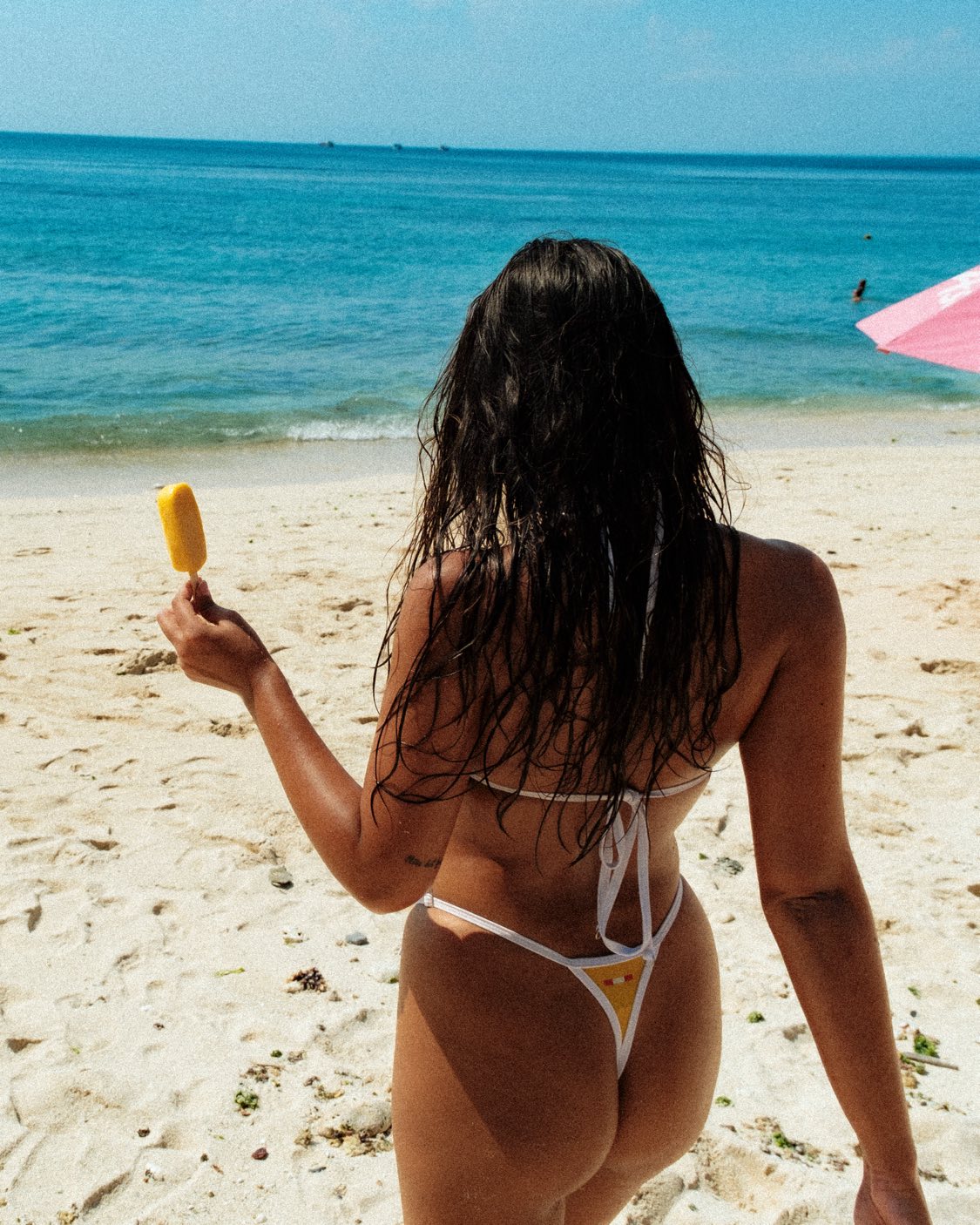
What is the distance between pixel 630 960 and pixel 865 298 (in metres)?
26.8

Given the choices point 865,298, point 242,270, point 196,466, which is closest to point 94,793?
point 196,466

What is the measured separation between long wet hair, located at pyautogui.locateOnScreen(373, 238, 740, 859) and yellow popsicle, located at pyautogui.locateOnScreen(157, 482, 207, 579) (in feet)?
1.79

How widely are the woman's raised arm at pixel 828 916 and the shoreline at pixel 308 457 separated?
24.2ft

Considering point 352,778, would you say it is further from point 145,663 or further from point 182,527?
point 145,663

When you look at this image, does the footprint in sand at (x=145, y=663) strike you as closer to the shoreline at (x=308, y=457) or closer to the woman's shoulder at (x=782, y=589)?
the woman's shoulder at (x=782, y=589)

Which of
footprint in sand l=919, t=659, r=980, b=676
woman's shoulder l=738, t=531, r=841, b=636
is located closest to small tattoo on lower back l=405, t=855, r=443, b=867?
woman's shoulder l=738, t=531, r=841, b=636

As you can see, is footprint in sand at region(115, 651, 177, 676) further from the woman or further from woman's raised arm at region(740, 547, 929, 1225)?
woman's raised arm at region(740, 547, 929, 1225)

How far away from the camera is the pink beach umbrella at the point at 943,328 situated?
4738 millimetres

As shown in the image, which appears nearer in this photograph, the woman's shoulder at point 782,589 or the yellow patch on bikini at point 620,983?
the woman's shoulder at point 782,589

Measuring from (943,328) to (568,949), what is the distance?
4.35 m

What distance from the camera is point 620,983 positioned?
4.70ft

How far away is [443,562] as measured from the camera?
1.19 meters

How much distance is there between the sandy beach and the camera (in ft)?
8.21

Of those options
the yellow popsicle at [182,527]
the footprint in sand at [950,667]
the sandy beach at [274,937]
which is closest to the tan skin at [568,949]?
the yellow popsicle at [182,527]
